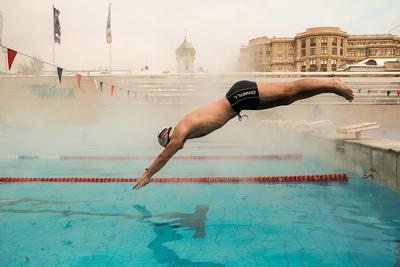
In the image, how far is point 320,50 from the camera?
84.3 m

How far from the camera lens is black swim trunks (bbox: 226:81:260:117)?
3.73 m

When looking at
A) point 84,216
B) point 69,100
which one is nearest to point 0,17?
point 84,216

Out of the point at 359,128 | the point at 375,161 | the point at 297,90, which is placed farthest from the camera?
the point at 359,128

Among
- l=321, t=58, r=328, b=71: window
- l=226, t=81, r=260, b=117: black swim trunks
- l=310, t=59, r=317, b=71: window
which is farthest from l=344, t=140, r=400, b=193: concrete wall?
l=321, t=58, r=328, b=71: window

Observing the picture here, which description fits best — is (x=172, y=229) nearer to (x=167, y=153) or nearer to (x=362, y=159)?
(x=167, y=153)

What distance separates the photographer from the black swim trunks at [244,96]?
3.73 m

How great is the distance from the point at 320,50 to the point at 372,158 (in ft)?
278

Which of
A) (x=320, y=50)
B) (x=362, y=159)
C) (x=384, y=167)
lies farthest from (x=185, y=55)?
(x=384, y=167)

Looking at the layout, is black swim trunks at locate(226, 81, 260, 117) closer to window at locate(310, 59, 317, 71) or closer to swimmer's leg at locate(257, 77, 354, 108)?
swimmer's leg at locate(257, 77, 354, 108)

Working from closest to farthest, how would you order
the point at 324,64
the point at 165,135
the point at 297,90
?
the point at 297,90 → the point at 165,135 → the point at 324,64

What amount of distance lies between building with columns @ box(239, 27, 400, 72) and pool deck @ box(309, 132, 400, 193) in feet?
249

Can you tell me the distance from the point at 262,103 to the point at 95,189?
3.82 metres

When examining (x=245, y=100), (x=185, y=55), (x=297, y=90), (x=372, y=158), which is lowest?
(x=372, y=158)

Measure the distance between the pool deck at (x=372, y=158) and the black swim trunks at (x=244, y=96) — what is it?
258 centimetres
